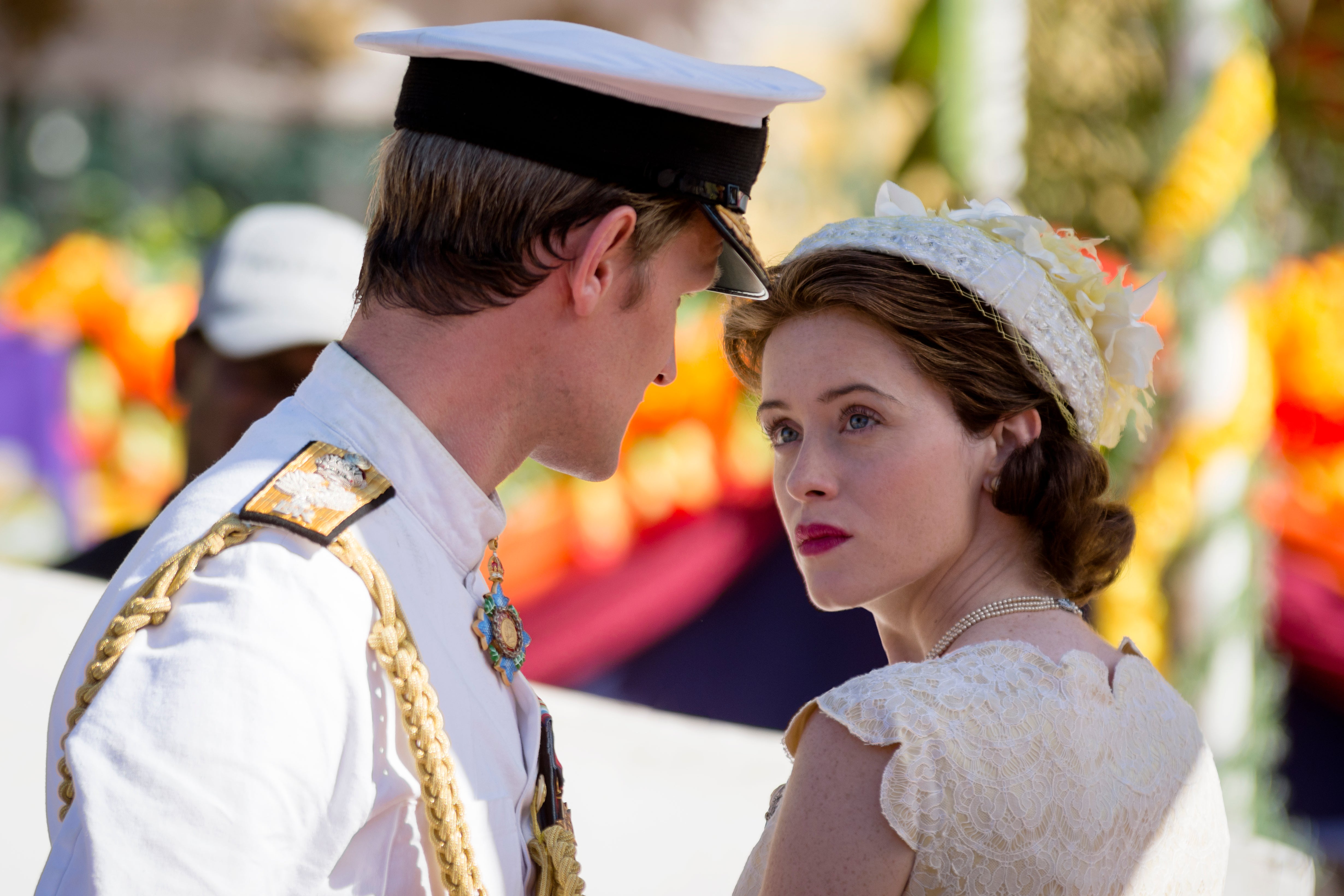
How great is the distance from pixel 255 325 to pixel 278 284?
0.46 feet

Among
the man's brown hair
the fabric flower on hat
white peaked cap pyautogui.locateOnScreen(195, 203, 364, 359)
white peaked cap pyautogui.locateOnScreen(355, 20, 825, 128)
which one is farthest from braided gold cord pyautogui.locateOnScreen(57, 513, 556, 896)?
white peaked cap pyautogui.locateOnScreen(195, 203, 364, 359)

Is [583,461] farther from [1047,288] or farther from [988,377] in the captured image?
[1047,288]

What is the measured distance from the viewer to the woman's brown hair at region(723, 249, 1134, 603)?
1.59m

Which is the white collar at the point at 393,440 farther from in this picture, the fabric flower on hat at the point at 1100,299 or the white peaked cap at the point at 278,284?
the white peaked cap at the point at 278,284

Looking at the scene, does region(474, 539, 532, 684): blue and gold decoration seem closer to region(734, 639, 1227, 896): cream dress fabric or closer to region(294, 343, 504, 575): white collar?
region(294, 343, 504, 575): white collar

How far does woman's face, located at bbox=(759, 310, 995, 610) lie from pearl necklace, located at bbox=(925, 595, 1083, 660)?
8cm

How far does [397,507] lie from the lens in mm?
1292

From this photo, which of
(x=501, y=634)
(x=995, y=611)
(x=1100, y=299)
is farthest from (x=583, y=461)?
(x=1100, y=299)

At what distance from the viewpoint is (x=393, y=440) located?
4.28 ft

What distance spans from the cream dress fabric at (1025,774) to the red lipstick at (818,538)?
0.74 feet

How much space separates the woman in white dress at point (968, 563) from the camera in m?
1.30

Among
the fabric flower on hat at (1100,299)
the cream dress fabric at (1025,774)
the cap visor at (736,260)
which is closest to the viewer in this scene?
the cream dress fabric at (1025,774)

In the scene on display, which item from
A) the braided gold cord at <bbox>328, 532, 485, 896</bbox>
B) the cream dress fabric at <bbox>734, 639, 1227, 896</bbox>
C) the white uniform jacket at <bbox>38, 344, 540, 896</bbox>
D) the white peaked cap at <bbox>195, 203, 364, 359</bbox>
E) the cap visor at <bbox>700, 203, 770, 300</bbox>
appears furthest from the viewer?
the white peaked cap at <bbox>195, 203, 364, 359</bbox>

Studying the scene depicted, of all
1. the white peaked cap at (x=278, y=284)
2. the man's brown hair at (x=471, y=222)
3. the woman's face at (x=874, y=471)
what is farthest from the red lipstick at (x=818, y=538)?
the white peaked cap at (x=278, y=284)
